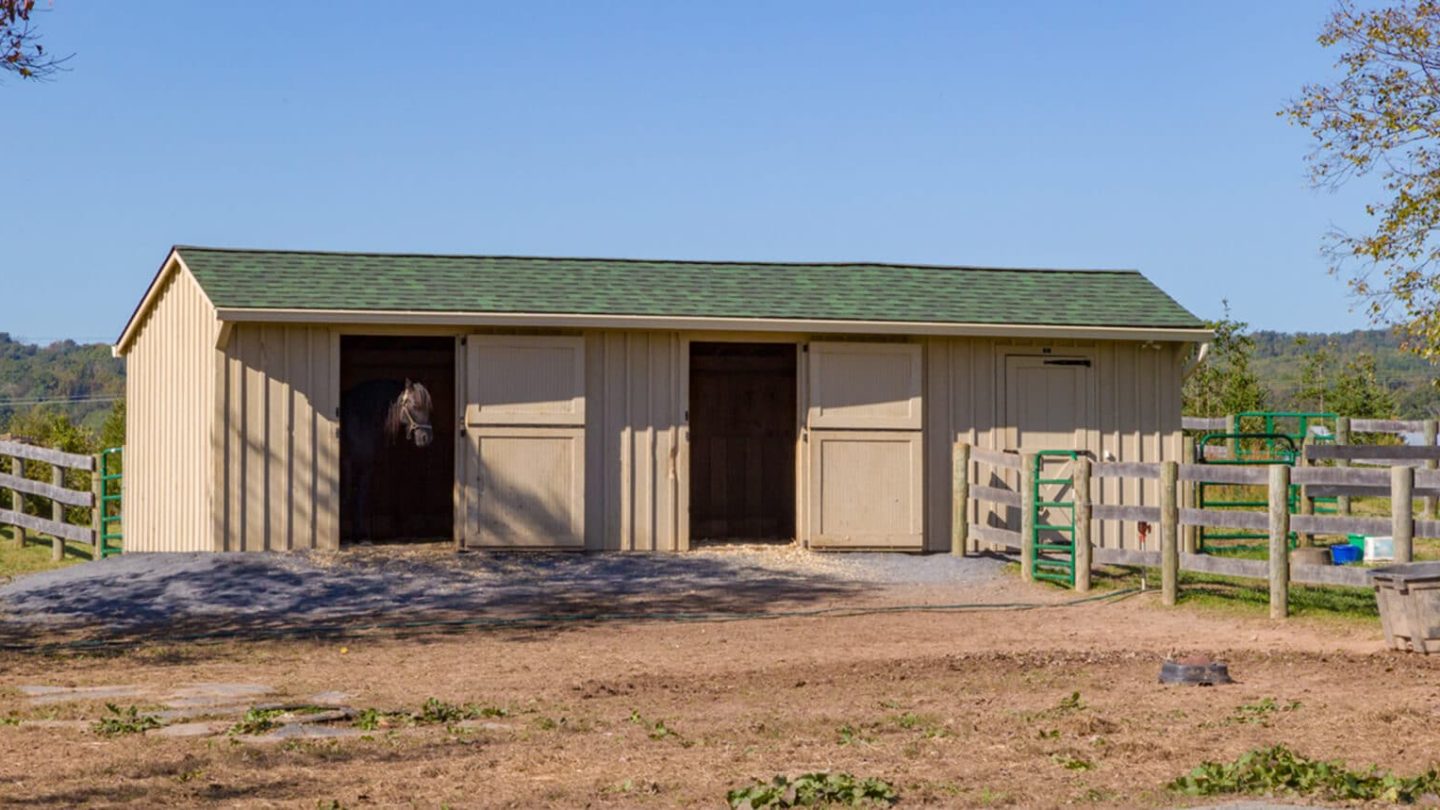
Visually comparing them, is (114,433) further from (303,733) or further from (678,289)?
(303,733)

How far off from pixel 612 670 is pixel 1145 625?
162 inches

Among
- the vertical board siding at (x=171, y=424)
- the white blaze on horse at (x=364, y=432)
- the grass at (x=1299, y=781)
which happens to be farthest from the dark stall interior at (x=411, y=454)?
the grass at (x=1299, y=781)

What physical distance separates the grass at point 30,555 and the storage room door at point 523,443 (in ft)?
13.9

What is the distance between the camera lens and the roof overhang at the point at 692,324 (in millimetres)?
14414

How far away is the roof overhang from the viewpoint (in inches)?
567

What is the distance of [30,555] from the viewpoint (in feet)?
56.1

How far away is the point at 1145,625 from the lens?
11.4 metres

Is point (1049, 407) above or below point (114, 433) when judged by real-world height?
above

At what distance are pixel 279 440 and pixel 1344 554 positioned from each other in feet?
31.0

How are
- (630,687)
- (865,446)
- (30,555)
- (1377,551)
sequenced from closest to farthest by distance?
(630,687) → (1377,551) → (865,446) → (30,555)

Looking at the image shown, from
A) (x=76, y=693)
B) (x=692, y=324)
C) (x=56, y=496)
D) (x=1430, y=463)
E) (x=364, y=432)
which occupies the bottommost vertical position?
(x=76, y=693)

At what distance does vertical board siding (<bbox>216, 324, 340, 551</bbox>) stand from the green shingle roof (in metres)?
0.49

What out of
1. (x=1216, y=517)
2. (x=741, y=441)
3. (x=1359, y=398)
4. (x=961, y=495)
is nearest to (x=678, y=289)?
(x=741, y=441)

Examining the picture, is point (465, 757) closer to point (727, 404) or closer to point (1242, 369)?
point (727, 404)
